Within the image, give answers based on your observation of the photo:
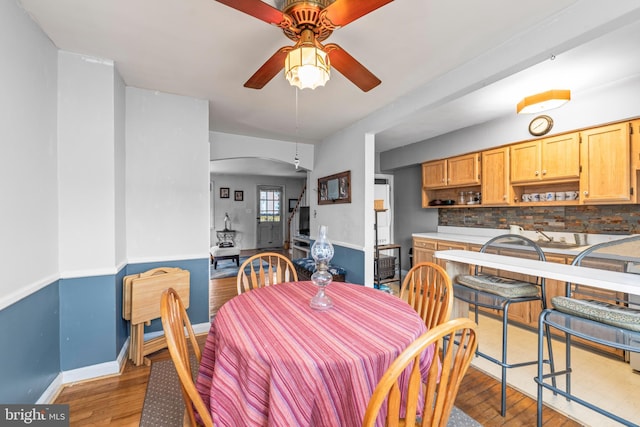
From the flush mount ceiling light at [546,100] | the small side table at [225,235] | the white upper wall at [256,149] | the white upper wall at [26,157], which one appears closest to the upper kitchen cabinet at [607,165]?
the flush mount ceiling light at [546,100]

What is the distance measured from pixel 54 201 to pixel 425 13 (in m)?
2.78

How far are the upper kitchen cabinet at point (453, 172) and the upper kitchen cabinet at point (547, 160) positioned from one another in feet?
1.60

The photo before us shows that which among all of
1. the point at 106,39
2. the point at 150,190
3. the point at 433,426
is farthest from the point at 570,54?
the point at 150,190

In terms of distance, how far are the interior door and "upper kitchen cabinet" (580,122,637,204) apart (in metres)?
7.58

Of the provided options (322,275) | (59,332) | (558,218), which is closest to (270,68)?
(322,275)

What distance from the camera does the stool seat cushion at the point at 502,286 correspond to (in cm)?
186

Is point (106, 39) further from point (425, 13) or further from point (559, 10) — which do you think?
point (559, 10)

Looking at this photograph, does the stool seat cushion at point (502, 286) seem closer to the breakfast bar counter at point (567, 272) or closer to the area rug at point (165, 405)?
the breakfast bar counter at point (567, 272)

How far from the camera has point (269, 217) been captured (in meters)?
9.14

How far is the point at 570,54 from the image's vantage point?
208 centimetres

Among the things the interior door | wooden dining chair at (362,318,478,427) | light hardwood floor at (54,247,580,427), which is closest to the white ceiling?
wooden dining chair at (362,318,478,427)

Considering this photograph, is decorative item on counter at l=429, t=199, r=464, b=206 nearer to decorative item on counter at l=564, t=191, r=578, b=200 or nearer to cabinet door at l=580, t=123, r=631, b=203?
decorative item on counter at l=564, t=191, r=578, b=200

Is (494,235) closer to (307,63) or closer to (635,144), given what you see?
(635,144)

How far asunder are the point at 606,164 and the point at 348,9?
118 inches
